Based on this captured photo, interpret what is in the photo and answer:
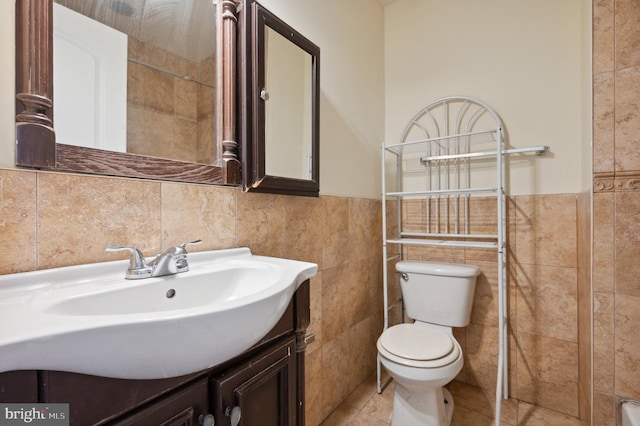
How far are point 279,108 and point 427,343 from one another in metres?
1.24

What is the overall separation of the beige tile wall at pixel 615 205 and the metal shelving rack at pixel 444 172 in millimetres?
427

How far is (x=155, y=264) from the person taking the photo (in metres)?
0.71

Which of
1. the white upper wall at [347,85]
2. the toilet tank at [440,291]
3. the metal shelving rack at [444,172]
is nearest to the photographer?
the white upper wall at [347,85]

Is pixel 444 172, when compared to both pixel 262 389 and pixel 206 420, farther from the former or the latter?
pixel 206 420

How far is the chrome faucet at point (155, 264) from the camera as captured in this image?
69cm

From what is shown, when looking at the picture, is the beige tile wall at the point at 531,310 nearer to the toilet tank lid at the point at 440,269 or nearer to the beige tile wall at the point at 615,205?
the toilet tank lid at the point at 440,269

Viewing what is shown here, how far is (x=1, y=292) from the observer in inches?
21.0

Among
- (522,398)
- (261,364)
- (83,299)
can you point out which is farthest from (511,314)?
(83,299)

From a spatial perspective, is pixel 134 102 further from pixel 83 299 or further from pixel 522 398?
pixel 522 398

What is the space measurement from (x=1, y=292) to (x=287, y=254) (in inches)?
32.6

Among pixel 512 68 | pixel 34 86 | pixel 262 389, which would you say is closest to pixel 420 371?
pixel 262 389

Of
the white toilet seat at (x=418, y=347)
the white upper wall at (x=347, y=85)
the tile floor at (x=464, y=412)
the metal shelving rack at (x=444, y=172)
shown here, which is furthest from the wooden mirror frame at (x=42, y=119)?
the tile floor at (x=464, y=412)

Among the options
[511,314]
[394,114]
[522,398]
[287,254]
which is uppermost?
[394,114]

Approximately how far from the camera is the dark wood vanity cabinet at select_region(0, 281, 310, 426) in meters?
0.38
